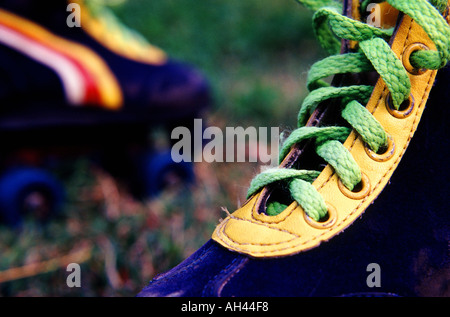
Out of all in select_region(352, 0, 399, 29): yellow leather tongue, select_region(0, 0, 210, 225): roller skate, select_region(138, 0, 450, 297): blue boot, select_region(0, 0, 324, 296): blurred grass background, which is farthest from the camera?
select_region(0, 0, 210, 225): roller skate

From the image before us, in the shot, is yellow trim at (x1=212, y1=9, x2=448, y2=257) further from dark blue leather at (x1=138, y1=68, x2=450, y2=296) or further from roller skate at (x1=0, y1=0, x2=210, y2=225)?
roller skate at (x1=0, y1=0, x2=210, y2=225)

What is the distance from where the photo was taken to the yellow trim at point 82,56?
1.62 meters

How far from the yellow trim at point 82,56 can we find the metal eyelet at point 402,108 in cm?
103

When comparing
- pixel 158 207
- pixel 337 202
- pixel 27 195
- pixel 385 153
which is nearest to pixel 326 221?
pixel 337 202

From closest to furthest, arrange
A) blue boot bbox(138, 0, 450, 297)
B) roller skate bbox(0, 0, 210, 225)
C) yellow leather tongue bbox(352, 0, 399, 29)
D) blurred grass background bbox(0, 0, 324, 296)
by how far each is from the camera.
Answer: blue boot bbox(138, 0, 450, 297), yellow leather tongue bbox(352, 0, 399, 29), blurred grass background bbox(0, 0, 324, 296), roller skate bbox(0, 0, 210, 225)

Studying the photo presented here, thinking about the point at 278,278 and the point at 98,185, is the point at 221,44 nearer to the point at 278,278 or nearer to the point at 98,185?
the point at 98,185

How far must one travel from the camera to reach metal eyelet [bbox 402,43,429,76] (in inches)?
31.4

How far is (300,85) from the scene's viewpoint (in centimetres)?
279

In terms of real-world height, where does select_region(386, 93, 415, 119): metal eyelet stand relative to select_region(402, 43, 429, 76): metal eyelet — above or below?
below

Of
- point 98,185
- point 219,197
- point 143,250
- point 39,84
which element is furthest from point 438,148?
point 98,185

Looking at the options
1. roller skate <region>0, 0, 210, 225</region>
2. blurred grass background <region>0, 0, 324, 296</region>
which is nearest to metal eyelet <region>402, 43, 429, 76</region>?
blurred grass background <region>0, 0, 324, 296</region>

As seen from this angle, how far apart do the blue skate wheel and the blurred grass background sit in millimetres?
36

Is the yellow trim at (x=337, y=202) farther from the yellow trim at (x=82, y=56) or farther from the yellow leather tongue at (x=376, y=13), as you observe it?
the yellow trim at (x=82, y=56)

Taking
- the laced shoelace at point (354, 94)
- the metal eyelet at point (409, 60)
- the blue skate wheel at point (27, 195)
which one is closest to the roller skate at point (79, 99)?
the blue skate wheel at point (27, 195)
